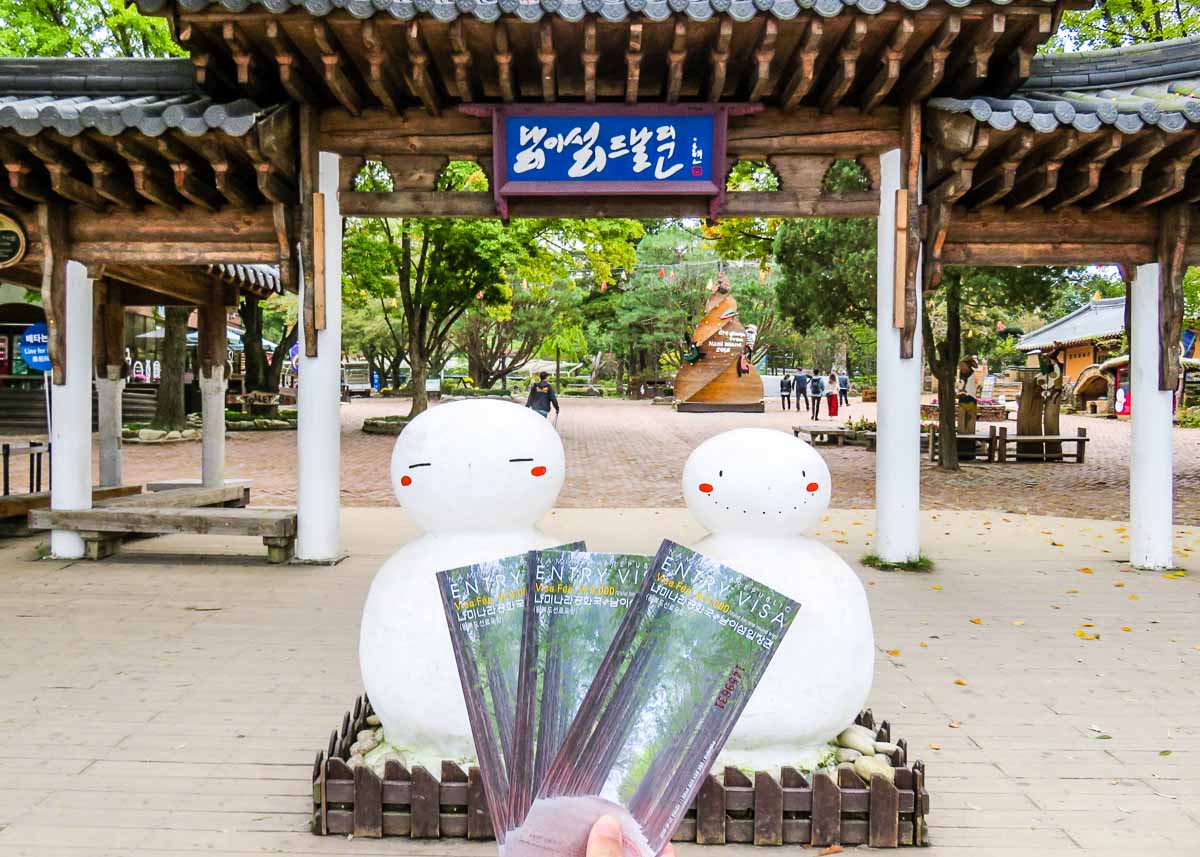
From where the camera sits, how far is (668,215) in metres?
7.11

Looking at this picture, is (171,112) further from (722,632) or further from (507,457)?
(722,632)

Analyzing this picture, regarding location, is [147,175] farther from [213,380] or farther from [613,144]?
[213,380]

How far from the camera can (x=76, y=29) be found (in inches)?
723

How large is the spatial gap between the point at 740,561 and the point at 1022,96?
18.1 ft

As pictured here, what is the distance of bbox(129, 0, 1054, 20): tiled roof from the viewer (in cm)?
559

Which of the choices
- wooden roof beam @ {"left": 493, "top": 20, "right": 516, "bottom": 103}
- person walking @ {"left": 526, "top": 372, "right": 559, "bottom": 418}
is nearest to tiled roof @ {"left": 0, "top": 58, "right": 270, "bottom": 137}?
wooden roof beam @ {"left": 493, "top": 20, "right": 516, "bottom": 103}

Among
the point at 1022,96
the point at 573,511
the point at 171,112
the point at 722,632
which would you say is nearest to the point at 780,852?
the point at 722,632

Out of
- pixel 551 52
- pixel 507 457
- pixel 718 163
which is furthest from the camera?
pixel 718 163

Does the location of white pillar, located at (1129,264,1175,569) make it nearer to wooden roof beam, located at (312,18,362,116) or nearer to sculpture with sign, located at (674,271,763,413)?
wooden roof beam, located at (312,18,362,116)

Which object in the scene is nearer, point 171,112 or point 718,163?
point 171,112

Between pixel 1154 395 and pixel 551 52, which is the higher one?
pixel 551 52

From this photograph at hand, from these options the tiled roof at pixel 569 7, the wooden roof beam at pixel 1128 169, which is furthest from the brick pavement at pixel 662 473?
the tiled roof at pixel 569 7

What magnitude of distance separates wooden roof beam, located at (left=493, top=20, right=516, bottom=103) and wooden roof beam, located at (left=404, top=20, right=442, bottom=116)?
481mm

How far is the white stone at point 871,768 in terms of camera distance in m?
2.97
